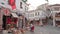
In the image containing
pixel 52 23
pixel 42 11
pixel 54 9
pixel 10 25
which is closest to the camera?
pixel 10 25

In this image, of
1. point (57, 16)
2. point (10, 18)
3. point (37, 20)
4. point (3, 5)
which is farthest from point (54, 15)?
point (3, 5)

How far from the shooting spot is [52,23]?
2956cm

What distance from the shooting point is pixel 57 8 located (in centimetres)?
3178

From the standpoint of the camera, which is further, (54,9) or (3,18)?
(54,9)

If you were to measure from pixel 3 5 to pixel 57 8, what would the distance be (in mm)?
19950

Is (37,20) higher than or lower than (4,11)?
lower

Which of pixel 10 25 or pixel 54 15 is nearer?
pixel 10 25

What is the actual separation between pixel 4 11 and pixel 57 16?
745 inches

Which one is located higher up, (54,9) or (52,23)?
(54,9)

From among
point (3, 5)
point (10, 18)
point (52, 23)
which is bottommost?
point (52, 23)

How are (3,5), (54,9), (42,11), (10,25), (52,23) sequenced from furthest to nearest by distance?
1. (42,11)
2. (54,9)
3. (52,23)
4. (10,25)
5. (3,5)

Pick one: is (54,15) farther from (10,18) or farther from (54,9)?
(10,18)

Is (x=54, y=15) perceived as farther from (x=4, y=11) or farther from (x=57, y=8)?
(x=4, y=11)

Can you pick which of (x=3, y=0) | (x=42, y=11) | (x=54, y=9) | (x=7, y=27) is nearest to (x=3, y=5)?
(x=3, y=0)
